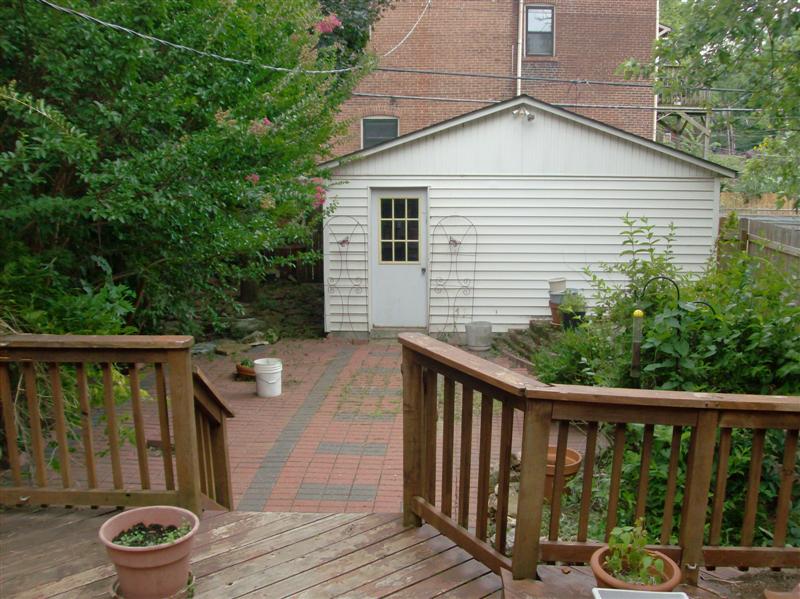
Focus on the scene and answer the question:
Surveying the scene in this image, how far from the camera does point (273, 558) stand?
3018mm

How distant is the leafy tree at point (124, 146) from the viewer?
4215mm

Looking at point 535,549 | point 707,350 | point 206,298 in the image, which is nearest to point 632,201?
point 206,298

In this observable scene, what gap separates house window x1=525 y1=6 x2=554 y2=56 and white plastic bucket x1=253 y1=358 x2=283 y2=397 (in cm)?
1218

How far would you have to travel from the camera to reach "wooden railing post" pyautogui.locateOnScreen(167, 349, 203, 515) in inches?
122

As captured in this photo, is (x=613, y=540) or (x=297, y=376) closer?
Result: (x=613, y=540)

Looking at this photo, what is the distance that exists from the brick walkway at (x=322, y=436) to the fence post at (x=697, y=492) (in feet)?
8.99

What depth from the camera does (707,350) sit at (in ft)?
12.5

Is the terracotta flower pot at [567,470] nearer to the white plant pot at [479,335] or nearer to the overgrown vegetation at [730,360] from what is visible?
the overgrown vegetation at [730,360]

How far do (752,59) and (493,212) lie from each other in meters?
4.27

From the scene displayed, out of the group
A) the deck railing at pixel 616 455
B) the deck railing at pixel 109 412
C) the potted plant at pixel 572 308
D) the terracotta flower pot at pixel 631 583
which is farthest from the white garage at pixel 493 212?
the terracotta flower pot at pixel 631 583

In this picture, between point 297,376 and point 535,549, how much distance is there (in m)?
6.98

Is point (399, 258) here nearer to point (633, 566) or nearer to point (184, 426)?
point (184, 426)

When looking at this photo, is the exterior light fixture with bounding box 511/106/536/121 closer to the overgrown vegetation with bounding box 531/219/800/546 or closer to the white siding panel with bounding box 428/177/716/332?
the white siding panel with bounding box 428/177/716/332

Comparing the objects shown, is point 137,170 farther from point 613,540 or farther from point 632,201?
point 632,201
